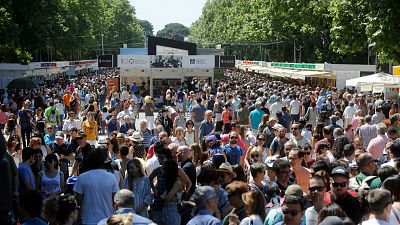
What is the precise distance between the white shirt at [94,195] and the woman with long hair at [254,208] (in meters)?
1.90

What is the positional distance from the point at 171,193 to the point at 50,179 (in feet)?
6.55

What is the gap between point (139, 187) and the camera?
9.09 m

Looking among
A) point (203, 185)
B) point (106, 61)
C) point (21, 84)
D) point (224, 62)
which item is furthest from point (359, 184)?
point (106, 61)

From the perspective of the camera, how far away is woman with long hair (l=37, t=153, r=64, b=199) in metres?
10.3

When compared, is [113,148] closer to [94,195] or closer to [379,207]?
[94,195]

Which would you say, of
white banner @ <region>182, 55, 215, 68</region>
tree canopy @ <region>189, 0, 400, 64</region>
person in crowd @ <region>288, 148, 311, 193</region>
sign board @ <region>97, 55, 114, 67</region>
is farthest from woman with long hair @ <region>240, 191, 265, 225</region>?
sign board @ <region>97, 55, 114, 67</region>

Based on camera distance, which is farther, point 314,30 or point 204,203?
point 314,30

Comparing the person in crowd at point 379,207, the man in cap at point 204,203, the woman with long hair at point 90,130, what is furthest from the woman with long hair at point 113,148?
the person in crowd at point 379,207

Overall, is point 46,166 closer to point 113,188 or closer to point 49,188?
point 49,188

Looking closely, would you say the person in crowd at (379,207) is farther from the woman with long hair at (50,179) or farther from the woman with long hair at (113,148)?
the woman with long hair at (113,148)

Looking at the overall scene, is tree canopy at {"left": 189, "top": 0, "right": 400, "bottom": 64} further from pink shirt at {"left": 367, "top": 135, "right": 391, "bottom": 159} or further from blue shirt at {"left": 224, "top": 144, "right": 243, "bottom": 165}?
blue shirt at {"left": 224, "top": 144, "right": 243, "bottom": 165}

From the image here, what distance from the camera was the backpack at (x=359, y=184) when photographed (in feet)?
28.8

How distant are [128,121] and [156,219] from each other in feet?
27.4

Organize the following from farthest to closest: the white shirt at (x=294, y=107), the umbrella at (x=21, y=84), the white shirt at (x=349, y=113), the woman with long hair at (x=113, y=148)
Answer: the umbrella at (x=21, y=84), the white shirt at (x=294, y=107), the white shirt at (x=349, y=113), the woman with long hair at (x=113, y=148)
